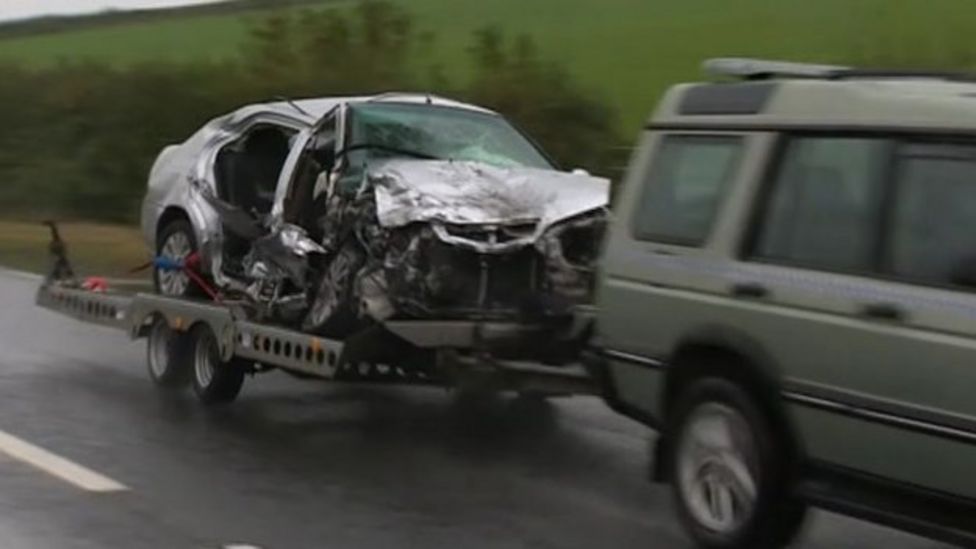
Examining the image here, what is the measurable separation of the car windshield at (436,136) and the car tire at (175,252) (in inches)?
76.0

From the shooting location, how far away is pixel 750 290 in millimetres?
7883

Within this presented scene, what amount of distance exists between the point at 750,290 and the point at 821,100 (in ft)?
2.58

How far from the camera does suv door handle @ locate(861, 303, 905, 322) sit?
282 inches

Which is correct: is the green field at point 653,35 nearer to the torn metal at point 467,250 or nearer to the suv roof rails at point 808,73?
the torn metal at point 467,250

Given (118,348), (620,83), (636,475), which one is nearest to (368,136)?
(636,475)

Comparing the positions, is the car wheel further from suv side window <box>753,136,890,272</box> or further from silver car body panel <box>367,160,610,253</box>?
suv side window <box>753,136,890,272</box>

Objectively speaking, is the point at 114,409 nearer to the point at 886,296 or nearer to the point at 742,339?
the point at 742,339

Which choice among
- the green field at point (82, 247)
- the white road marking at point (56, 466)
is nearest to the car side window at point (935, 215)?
the white road marking at point (56, 466)

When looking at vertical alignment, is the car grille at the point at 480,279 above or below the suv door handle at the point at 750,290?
below

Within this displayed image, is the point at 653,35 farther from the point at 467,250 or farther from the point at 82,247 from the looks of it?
the point at 467,250

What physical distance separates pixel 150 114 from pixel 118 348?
Answer: 1460cm

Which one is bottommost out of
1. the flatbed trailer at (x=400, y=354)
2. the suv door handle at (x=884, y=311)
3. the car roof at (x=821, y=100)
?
the flatbed trailer at (x=400, y=354)

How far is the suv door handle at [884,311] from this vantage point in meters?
7.16

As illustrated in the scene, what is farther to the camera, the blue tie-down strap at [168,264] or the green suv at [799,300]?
the blue tie-down strap at [168,264]
